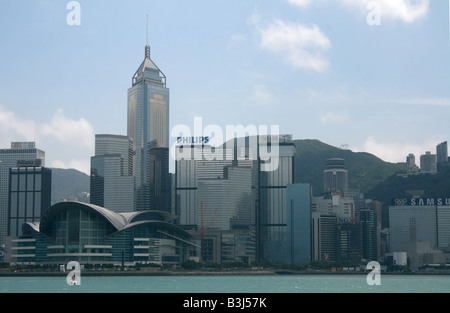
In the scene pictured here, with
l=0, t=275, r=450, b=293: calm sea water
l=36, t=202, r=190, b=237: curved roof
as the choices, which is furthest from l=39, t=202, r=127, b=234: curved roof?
l=0, t=275, r=450, b=293: calm sea water

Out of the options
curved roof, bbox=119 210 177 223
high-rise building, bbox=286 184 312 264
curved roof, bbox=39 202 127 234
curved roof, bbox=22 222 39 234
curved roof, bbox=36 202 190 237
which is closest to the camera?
curved roof, bbox=39 202 127 234

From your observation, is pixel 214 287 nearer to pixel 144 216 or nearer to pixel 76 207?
pixel 76 207

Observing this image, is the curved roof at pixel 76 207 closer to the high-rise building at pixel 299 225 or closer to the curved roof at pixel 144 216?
the curved roof at pixel 144 216

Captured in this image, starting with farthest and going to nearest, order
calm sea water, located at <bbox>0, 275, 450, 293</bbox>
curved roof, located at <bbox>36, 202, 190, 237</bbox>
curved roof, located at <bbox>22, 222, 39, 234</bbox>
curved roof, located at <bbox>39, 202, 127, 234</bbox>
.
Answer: curved roof, located at <bbox>22, 222, 39, 234</bbox> → curved roof, located at <bbox>36, 202, 190, 237</bbox> → curved roof, located at <bbox>39, 202, 127, 234</bbox> → calm sea water, located at <bbox>0, 275, 450, 293</bbox>

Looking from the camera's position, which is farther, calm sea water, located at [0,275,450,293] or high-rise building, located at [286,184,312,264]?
high-rise building, located at [286,184,312,264]

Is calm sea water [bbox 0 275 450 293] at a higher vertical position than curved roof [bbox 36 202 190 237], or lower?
lower

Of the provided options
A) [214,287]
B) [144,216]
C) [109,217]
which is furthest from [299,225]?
[214,287]

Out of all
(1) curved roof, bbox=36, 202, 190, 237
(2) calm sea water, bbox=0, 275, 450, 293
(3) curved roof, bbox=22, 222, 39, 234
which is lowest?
(2) calm sea water, bbox=0, 275, 450, 293

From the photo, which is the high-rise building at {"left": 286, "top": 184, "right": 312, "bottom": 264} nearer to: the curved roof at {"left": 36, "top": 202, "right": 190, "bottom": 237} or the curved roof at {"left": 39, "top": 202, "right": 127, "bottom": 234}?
the curved roof at {"left": 36, "top": 202, "right": 190, "bottom": 237}

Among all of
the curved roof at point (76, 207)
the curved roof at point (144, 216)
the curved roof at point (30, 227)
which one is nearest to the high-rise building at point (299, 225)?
the curved roof at point (144, 216)
